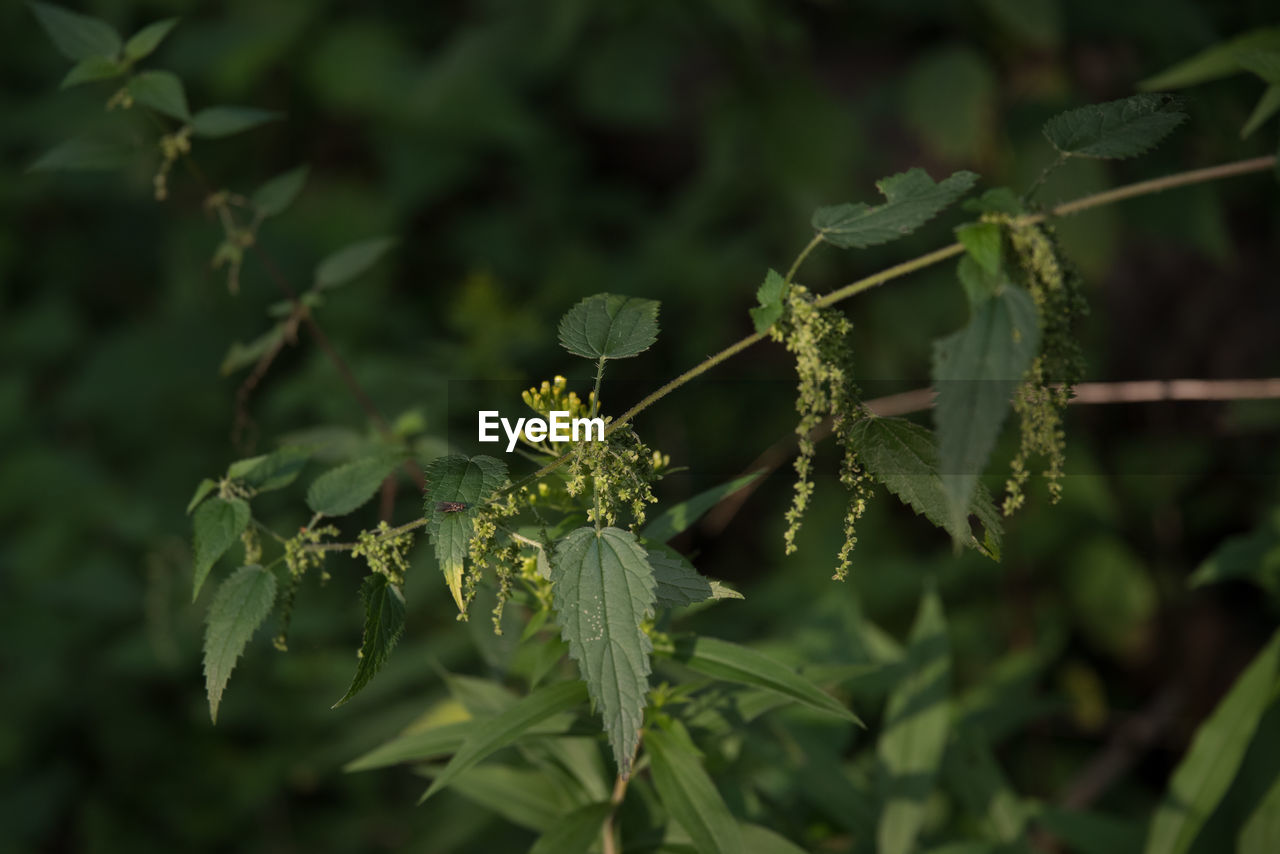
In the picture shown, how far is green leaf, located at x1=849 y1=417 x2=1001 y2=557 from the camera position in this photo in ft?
2.74

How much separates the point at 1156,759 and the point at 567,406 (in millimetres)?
2617

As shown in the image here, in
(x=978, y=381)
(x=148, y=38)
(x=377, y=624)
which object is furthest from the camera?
(x=148, y=38)

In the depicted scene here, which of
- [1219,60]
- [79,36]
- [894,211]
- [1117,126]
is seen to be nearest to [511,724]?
[894,211]

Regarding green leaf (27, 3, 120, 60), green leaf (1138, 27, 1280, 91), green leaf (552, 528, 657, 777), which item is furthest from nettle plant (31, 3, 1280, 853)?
green leaf (1138, 27, 1280, 91)

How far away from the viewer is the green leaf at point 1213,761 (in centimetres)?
140

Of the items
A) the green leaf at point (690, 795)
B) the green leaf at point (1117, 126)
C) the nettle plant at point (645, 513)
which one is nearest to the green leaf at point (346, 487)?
the nettle plant at point (645, 513)

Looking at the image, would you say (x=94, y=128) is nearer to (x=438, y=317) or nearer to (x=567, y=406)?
(x=438, y=317)

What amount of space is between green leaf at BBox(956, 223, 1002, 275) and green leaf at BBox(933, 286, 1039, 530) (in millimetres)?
26

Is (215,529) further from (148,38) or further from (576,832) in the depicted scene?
(148,38)

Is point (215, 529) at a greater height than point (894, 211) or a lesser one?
lesser

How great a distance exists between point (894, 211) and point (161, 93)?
1.03m

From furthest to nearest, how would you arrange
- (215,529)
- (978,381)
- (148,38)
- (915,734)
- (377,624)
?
(915,734)
(148,38)
(215,529)
(377,624)
(978,381)

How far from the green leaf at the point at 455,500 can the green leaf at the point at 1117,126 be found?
58cm

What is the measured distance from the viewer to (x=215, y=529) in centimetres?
98
